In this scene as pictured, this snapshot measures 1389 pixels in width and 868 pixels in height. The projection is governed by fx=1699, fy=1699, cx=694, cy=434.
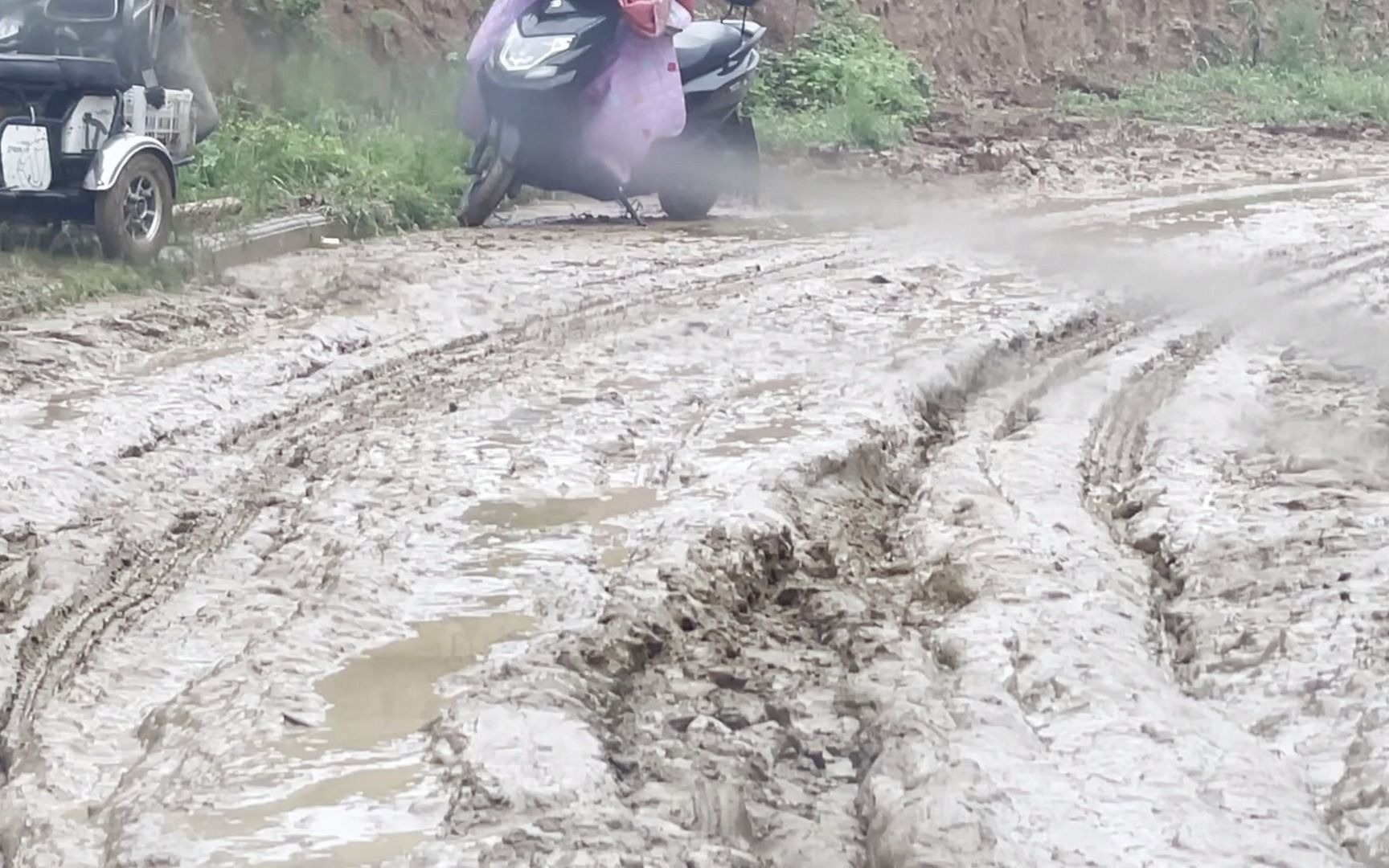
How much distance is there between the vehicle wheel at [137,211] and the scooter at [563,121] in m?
2.31

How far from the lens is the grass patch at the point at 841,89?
1290 centimetres

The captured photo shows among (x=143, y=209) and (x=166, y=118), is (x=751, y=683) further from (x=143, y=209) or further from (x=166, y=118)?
(x=166, y=118)

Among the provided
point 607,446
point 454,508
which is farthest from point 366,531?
point 607,446

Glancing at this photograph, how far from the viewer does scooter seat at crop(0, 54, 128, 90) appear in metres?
6.63

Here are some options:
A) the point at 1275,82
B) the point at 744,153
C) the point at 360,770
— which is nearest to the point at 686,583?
the point at 360,770

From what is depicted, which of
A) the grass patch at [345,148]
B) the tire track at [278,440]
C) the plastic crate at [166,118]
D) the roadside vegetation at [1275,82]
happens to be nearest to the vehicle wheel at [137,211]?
the plastic crate at [166,118]

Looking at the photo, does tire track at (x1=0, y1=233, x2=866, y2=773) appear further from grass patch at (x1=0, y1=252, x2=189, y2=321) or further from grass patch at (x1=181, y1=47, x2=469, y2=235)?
grass patch at (x1=181, y1=47, x2=469, y2=235)

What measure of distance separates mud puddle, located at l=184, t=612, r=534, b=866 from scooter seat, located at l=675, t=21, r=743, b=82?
6.99 metres

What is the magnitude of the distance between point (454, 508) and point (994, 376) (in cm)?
228

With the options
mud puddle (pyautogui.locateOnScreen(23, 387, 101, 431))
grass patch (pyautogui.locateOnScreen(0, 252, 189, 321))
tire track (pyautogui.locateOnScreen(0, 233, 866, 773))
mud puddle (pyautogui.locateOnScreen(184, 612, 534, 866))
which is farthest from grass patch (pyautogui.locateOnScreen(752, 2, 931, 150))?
mud puddle (pyautogui.locateOnScreen(184, 612, 534, 866))

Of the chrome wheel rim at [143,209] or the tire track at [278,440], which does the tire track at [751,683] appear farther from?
the chrome wheel rim at [143,209]

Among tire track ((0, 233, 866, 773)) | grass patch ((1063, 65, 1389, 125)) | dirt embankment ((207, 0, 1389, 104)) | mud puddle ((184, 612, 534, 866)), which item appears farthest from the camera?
grass patch ((1063, 65, 1389, 125))

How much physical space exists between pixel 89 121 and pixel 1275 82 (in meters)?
Answer: 16.8

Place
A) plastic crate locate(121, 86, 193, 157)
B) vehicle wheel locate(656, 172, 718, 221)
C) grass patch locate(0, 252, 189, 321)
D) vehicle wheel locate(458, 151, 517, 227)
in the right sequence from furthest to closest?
vehicle wheel locate(656, 172, 718, 221) → vehicle wheel locate(458, 151, 517, 227) → plastic crate locate(121, 86, 193, 157) → grass patch locate(0, 252, 189, 321)
